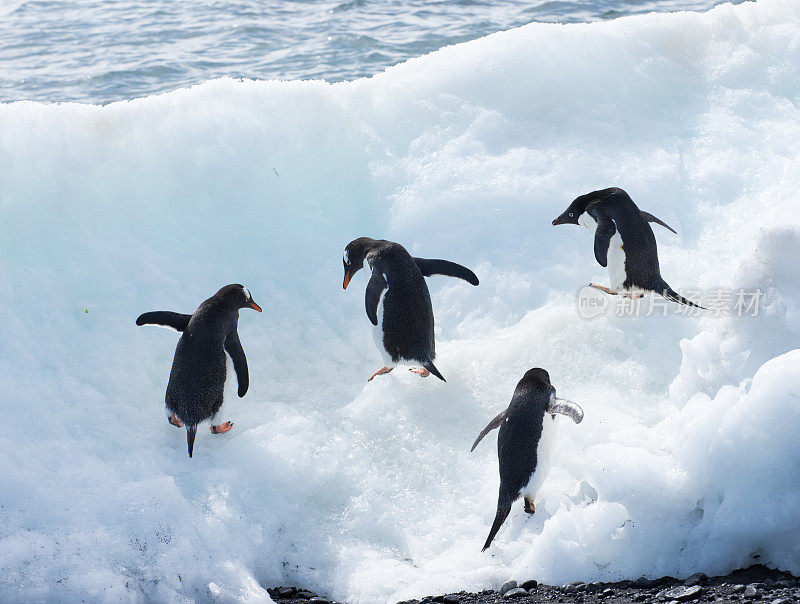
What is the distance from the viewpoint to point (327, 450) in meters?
3.08

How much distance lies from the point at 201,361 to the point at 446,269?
3.86ft

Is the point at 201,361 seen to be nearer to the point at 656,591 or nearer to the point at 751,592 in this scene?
the point at 656,591

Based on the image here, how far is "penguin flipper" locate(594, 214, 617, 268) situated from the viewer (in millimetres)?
3717

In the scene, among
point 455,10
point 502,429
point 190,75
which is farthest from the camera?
point 455,10

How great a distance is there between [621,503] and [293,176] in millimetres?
2504

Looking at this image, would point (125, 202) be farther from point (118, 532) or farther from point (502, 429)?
point (502, 429)

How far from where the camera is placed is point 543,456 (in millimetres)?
2787

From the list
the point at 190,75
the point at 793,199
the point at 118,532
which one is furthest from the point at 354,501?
the point at 190,75

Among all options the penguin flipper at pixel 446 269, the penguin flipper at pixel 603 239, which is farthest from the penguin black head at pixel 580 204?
the penguin flipper at pixel 446 269

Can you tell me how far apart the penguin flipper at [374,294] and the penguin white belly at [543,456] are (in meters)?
0.96

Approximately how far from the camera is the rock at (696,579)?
7.48 feet

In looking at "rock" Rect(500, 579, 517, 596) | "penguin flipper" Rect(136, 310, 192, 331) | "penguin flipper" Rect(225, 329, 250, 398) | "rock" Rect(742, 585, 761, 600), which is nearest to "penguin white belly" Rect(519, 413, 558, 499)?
"rock" Rect(500, 579, 517, 596)

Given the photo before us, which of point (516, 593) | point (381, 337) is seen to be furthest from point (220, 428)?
point (516, 593)

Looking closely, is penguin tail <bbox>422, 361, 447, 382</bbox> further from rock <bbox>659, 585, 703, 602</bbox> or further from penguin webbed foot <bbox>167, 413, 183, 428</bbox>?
rock <bbox>659, 585, 703, 602</bbox>
